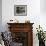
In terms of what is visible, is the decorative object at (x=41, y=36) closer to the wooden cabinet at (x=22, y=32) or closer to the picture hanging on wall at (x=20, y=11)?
the wooden cabinet at (x=22, y=32)

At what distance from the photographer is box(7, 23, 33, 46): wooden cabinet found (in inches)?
226

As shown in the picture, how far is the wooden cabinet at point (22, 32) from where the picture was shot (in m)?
5.75

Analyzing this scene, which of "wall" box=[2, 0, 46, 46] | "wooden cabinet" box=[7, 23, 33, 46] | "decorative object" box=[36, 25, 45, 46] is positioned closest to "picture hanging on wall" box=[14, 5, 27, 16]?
"wall" box=[2, 0, 46, 46]

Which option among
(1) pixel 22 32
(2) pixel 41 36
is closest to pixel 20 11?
(1) pixel 22 32

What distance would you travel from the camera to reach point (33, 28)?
5973 mm

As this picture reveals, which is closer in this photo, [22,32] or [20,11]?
[22,32]

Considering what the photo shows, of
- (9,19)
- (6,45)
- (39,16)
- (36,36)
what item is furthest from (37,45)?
(6,45)

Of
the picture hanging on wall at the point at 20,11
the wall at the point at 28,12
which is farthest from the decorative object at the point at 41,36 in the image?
the picture hanging on wall at the point at 20,11

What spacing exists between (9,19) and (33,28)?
3.45 feet

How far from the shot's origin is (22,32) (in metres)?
5.84

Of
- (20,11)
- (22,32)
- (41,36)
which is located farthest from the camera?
(20,11)

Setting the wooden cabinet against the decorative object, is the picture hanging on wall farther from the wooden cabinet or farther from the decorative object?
the decorative object

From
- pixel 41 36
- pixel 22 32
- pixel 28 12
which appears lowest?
pixel 41 36

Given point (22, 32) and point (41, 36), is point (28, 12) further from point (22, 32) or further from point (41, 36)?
point (41, 36)
